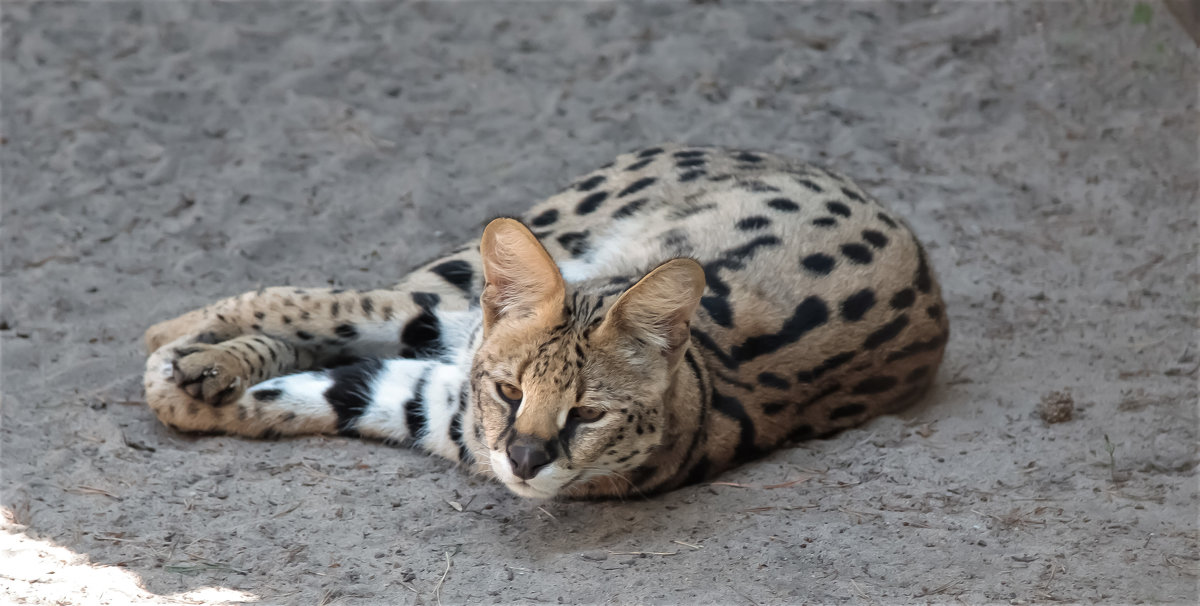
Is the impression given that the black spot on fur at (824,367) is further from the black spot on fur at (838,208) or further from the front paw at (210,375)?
the front paw at (210,375)

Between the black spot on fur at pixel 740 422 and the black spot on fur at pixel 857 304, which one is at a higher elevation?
the black spot on fur at pixel 857 304

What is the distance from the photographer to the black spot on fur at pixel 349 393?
4.56 meters

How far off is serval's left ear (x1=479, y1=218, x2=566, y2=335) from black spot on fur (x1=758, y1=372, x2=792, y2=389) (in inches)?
33.8

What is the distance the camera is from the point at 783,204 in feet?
15.8

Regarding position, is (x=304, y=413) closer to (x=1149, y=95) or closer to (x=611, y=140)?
(x=611, y=140)

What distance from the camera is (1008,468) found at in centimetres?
427

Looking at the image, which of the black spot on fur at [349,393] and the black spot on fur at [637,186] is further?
the black spot on fur at [637,186]

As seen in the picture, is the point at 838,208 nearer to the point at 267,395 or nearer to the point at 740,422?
the point at 740,422

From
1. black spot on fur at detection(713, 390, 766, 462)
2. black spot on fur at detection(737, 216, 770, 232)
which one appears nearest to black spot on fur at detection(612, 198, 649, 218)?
black spot on fur at detection(737, 216, 770, 232)

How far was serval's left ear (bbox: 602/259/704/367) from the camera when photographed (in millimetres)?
3506

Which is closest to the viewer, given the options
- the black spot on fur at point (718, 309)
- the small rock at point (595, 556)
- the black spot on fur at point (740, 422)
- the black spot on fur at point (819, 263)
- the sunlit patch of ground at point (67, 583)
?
the sunlit patch of ground at point (67, 583)

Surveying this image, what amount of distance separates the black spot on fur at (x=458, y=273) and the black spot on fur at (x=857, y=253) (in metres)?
1.52

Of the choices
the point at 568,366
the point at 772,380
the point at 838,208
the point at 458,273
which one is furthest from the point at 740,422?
the point at 458,273

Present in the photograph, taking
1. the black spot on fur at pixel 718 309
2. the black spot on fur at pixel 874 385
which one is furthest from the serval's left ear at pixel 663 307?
the black spot on fur at pixel 874 385
